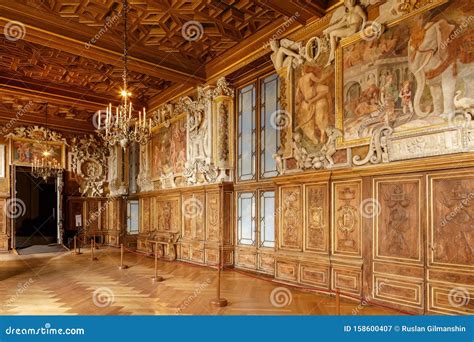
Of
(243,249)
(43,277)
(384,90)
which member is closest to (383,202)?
(384,90)

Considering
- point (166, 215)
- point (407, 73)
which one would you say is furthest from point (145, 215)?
point (407, 73)

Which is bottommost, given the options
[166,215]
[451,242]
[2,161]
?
[166,215]

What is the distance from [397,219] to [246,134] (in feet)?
Result: 14.5

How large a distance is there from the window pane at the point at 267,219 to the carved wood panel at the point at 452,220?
3.48 metres

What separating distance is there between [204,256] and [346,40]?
20.2 ft

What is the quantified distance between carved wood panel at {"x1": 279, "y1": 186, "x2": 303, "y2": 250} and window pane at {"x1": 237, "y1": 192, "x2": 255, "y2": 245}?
142 cm

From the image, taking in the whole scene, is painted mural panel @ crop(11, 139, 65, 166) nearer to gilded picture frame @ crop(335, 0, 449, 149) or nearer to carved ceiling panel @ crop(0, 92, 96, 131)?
carved ceiling panel @ crop(0, 92, 96, 131)

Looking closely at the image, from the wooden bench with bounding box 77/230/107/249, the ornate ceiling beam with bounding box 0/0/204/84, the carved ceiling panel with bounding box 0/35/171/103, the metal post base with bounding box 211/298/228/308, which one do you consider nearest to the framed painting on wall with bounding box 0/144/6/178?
the wooden bench with bounding box 77/230/107/249

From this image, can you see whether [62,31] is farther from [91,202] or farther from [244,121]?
[91,202]

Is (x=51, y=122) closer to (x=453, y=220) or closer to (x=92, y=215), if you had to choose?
(x=92, y=215)

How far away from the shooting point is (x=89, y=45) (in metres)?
7.14

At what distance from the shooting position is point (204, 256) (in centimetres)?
887

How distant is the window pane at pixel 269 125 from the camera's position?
25.0 ft

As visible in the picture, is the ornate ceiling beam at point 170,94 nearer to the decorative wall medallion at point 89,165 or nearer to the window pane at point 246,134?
the window pane at point 246,134
